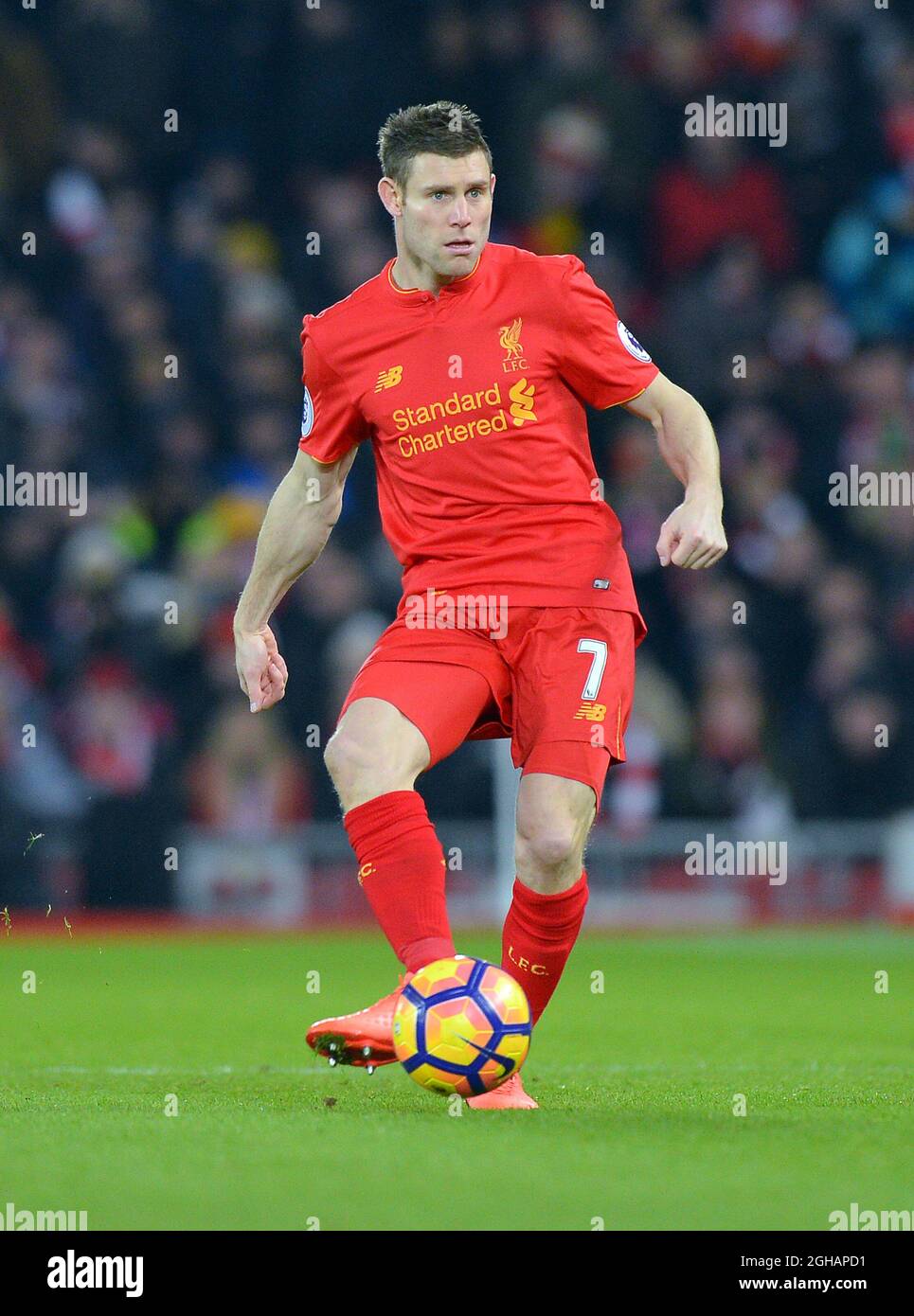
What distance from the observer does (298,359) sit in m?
12.6

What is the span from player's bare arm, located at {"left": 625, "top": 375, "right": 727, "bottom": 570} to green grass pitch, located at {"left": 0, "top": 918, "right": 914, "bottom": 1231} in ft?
3.87

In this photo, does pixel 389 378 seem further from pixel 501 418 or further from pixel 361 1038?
pixel 361 1038

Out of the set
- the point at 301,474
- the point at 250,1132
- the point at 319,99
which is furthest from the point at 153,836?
the point at 250,1132

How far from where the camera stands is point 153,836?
1109 centimetres

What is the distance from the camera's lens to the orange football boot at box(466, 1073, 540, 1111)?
4883 millimetres

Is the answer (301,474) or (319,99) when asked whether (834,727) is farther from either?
(301,474)

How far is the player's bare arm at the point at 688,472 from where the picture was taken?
4719 mm

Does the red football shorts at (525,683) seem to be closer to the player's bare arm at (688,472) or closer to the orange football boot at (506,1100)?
the player's bare arm at (688,472)

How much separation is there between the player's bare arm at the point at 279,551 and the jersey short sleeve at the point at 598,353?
0.63m

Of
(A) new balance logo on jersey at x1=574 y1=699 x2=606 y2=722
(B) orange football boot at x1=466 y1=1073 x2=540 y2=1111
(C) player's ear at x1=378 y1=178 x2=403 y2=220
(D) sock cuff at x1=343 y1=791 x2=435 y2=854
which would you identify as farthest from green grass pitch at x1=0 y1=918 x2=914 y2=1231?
(C) player's ear at x1=378 y1=178 x2=403 y2=220

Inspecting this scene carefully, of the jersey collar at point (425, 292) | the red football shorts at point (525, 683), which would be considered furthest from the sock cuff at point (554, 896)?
the jersey collar at point (425, 292)

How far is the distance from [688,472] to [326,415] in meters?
0.90

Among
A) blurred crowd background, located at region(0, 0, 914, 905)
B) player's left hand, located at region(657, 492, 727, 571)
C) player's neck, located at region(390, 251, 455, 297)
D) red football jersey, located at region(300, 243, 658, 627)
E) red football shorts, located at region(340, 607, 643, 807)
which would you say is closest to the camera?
player's left hand, located at region(657, 492, 727, 571)

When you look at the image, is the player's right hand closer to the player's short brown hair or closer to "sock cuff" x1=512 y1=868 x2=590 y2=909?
"sock cuff" x1=512 y1=868 x2=590 y2=909
